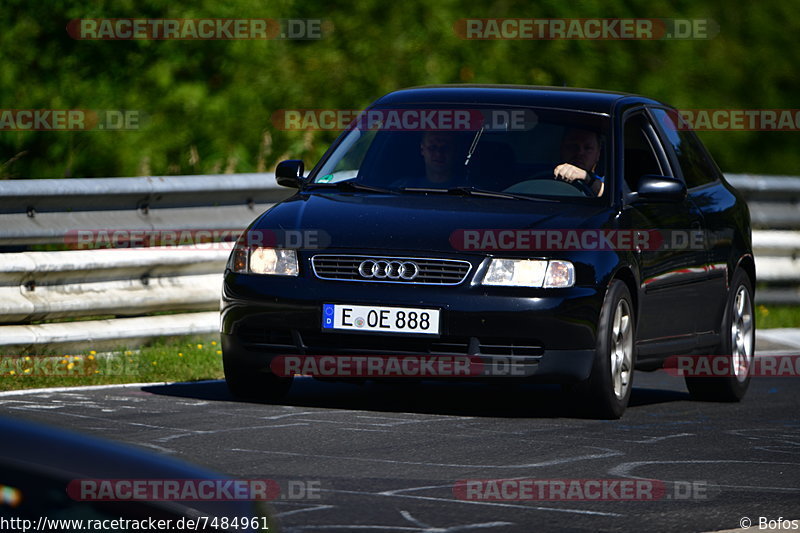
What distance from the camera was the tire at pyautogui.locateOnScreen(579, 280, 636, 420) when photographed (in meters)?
8.27

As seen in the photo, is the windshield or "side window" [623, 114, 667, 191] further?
"side window" [623, 114, 667, 191]

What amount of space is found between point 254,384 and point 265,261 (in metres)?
0.70

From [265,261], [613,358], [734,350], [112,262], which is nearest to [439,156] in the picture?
[265,261]

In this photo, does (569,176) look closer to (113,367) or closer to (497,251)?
(497,251)

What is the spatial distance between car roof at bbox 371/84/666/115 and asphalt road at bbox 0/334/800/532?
1.69 m

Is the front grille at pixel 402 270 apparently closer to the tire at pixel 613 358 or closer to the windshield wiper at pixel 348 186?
the tire at pixel 613 358

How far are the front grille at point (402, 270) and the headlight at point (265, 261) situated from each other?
26 cm

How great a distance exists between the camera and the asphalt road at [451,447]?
19.2ft

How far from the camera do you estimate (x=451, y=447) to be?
7.32 metres

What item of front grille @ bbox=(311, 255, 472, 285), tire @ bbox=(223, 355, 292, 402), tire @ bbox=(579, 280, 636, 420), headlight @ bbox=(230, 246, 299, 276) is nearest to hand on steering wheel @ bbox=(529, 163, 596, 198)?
tire @ bbox=(579, 280, 636, 420)

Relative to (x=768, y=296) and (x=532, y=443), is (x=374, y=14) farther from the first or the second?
(x=532, y=443)

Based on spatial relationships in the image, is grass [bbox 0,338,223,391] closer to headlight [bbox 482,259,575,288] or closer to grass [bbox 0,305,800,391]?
grass [bbox 0,305,800,391]

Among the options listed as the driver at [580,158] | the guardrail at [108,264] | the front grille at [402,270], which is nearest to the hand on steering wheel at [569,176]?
the driver at [580,158]

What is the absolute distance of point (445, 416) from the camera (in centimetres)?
843
